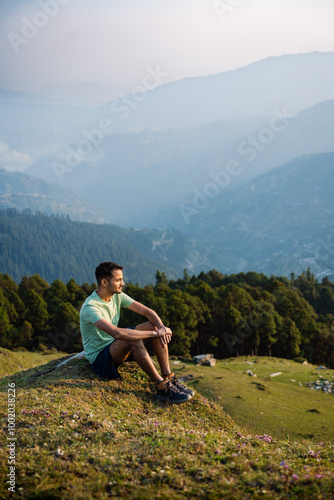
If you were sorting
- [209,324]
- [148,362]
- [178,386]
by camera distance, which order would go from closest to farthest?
1. [148,362]
2. [178,386]
3. [209,324]

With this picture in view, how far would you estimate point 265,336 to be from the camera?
62562 millimetres

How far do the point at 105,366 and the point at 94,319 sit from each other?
171 centimetres

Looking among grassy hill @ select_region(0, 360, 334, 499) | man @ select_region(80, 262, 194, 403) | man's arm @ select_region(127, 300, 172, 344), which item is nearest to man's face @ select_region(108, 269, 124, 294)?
man @ select_region(80, 262, 194, 403)

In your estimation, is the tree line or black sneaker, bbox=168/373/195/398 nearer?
black sneaker, bbox=168/373/195/398

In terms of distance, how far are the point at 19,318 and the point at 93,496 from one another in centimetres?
6497

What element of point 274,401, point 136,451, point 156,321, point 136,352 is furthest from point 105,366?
point 274,401

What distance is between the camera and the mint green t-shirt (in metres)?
9.84

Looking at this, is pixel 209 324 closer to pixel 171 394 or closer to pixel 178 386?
pixel 178 386

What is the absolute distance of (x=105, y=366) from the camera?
10523mm

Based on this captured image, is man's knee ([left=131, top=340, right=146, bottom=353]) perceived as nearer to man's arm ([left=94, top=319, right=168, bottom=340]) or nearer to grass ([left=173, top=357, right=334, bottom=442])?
man's arm ([left=94, top=319, right=168, bottom=340])

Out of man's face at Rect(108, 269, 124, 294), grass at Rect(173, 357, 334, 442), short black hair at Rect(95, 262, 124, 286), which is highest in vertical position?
short black hair at Rect(95, 262, 124, 286)

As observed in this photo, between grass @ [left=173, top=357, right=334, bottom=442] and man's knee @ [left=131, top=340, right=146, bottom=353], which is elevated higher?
man's knee @ [left=131, top=340, right=146, bottom=353]

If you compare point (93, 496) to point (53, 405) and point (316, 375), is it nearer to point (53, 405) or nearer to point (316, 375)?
point (53, 405)

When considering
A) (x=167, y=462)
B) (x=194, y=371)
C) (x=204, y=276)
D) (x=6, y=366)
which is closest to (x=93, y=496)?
(x=167, y=462)
